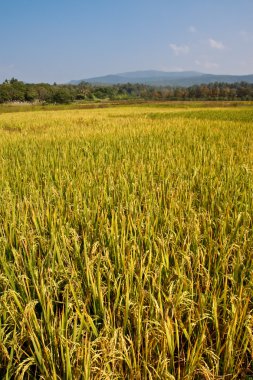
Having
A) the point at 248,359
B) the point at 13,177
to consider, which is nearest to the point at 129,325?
the point at 248,359

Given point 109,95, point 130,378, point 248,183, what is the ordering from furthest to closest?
point 109,95 < point 248,183 < point 130,378

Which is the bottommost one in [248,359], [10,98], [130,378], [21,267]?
[248,359]

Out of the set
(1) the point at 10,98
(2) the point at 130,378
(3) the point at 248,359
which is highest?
(1) the point at 10,98

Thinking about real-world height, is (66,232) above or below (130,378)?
above

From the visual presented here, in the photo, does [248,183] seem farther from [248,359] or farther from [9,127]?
[9,127]

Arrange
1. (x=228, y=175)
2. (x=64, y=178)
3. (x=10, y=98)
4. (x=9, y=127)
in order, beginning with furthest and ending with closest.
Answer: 1. (x=10, y=98)
2. (x=9, y=127)
3. (x=64, y=178)
4. (x=228, y=175)

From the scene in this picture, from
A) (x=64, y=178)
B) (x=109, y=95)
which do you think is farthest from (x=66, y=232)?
(x=109, y=95)

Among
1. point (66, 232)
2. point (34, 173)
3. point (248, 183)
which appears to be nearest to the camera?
point (66, 232)

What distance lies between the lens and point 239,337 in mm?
1388

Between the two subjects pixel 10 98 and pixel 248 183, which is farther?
pixel 10 98

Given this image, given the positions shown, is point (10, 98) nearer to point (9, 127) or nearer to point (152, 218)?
point (9, 127)

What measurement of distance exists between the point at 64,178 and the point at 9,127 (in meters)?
11.2

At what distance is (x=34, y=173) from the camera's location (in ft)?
14.5

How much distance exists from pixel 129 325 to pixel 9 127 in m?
14.0
